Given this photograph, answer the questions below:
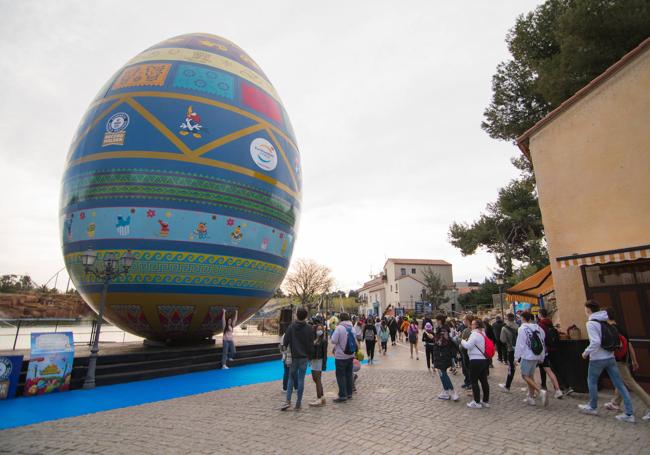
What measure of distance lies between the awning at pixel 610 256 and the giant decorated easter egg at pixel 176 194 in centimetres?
803

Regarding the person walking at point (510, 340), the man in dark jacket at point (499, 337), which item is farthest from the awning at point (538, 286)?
the person walking at point (510, 340)

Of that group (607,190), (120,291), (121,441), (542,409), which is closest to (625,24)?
(607,190)

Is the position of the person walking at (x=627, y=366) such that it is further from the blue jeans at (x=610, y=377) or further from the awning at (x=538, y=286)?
the awning at (x=538, y=286)

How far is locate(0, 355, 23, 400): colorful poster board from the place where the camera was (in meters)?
6.74

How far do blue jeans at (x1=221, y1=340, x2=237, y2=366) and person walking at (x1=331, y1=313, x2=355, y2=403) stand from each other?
5062 millimetres

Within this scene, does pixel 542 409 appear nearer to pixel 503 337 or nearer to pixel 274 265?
pixel 503 337

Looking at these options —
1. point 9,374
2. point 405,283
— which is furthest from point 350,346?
point 405,283

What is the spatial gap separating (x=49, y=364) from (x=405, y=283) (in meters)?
52.2

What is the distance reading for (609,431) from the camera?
4.78 meters

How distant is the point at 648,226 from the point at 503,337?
4.00 meters

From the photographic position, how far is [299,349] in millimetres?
6090

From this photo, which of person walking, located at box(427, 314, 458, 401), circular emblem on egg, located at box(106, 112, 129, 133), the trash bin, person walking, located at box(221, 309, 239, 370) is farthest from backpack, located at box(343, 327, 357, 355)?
circular emblem on egg, located at box(106, 112, 129, 133)

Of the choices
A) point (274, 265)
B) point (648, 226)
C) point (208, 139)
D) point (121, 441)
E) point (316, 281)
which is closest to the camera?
point (121, 441)

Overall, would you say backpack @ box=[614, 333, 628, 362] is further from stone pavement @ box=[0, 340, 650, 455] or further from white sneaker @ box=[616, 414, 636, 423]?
stone pavement @ box=[0, 340, 650, 455]
